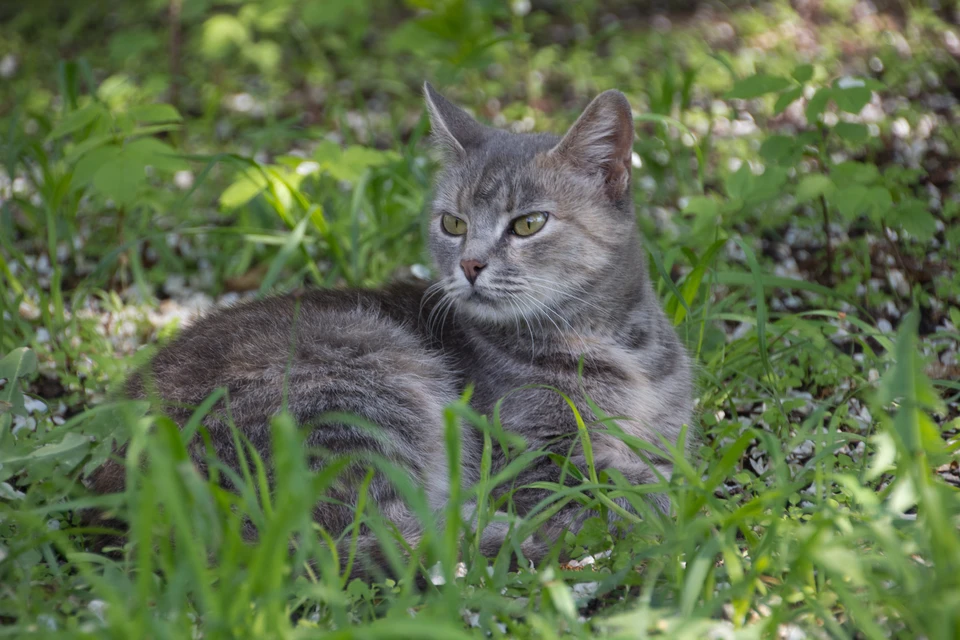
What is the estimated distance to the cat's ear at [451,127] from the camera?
325cm

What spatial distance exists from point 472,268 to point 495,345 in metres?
0.37

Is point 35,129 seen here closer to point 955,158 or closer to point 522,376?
point 522,376

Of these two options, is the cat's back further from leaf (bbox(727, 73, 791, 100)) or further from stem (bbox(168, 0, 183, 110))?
stem (bbox(168, 0, 183, 110))

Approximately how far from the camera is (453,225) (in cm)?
317

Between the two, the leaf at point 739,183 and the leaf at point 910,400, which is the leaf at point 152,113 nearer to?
the leaf at point 739,183

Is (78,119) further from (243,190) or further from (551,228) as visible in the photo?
(551,228)

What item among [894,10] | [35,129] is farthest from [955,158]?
[35,129]

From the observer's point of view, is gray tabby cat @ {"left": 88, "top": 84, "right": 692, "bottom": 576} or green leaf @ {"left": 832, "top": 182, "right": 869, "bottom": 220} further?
green leaf @ {"left": 832, "top": 182, "right": 869, "bottom": 220}

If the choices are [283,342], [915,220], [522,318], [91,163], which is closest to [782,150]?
[915,220]

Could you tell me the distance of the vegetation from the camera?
1950mm

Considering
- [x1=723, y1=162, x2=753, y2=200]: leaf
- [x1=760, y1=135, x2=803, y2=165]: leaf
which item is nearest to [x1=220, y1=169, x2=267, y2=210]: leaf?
[x1=723, y1=162, x2=753, y2=200]: leaf

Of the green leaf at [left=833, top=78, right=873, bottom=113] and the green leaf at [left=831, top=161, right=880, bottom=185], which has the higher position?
the green leaf at [left=833, top=78, right=873, bottom=113]

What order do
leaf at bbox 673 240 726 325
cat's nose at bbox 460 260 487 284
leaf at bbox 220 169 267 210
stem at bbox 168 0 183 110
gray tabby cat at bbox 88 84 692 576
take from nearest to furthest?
gray tabby cat at bbox 88 84 692 576
cat's nose at bbox 460 260 487 284
leaf at bbox 673 240 726 325
leaf at bbox 220 169 267 210
stem at bbox 168 0 183 110

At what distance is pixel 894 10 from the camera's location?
694 centimetres
